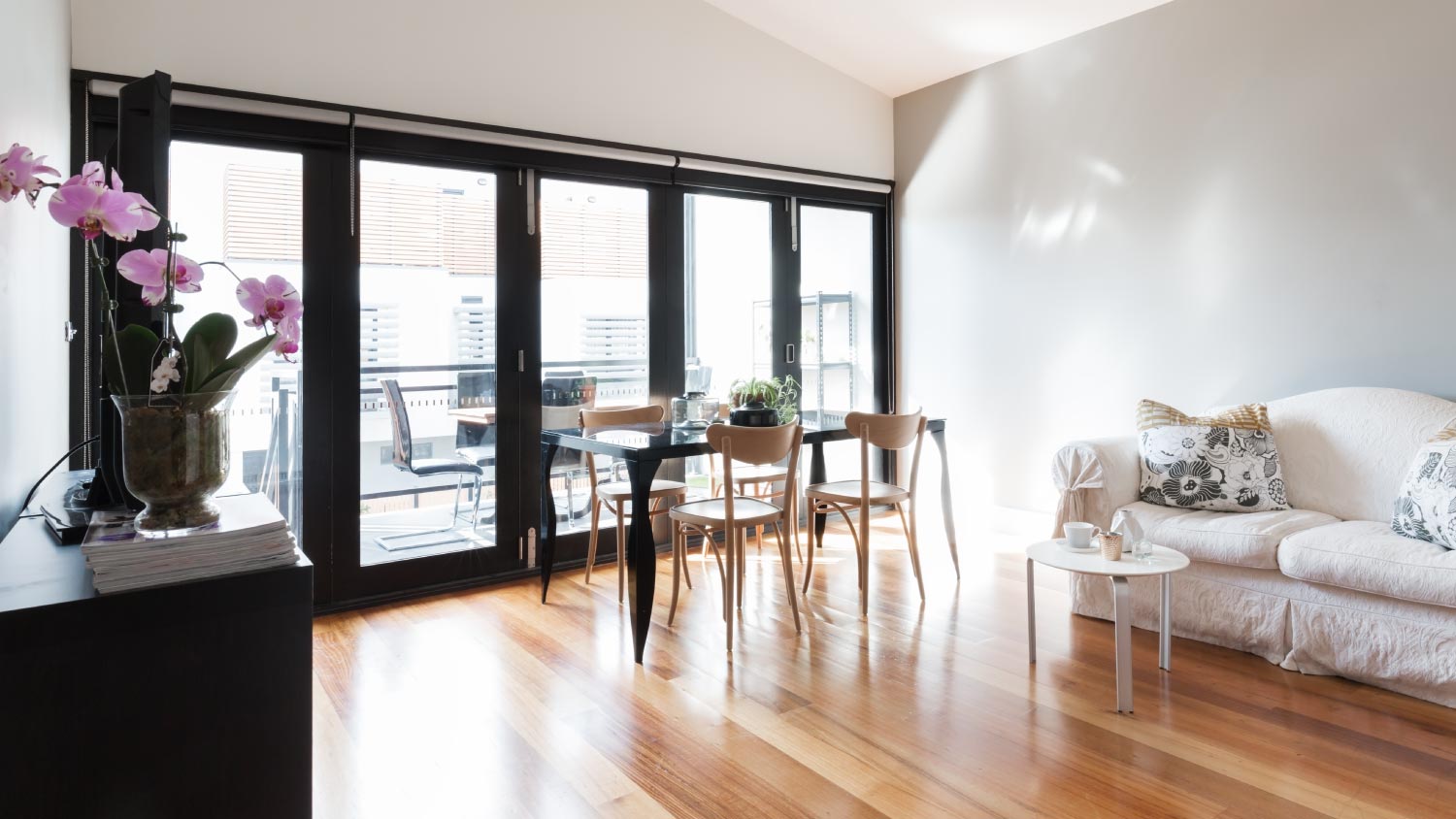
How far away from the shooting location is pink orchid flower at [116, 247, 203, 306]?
1279 mm

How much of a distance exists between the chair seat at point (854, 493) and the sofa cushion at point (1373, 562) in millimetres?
1411

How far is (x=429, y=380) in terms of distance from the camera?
12.8 feet

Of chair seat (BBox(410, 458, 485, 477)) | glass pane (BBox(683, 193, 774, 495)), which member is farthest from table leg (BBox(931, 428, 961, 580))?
chair seat (BBox(410, 458, 485, 477))

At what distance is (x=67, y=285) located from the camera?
2.97 m

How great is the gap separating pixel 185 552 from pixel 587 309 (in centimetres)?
333

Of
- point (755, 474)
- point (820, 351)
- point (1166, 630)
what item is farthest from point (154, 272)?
point (820, 351)

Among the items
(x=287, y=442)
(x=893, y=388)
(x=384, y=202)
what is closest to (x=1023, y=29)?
(x=893, y=388)

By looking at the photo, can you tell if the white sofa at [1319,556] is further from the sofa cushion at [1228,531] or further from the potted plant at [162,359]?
the potted plant at [162,359]

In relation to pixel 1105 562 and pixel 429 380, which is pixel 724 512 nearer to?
pixel 1105 562

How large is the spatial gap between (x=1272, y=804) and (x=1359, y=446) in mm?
1897

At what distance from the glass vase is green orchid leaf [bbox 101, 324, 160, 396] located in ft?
0.21

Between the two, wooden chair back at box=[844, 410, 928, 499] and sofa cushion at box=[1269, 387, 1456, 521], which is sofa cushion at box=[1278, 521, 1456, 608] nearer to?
sofa cushion at box=[1269, 387, 1456, 521]

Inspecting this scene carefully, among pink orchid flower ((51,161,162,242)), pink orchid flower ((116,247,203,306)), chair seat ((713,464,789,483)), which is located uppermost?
pink orchid flower ((51,161,162,242))

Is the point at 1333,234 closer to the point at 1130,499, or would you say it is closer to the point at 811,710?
the point at 1130,499
